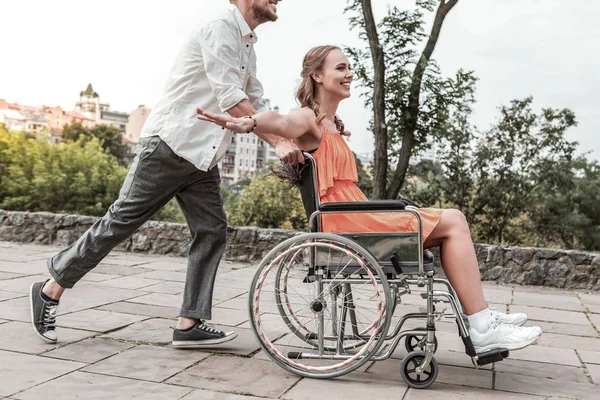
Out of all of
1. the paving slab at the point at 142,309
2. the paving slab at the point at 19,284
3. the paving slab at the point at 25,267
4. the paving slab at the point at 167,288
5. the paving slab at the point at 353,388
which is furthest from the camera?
the paving slab at the point at 25,267

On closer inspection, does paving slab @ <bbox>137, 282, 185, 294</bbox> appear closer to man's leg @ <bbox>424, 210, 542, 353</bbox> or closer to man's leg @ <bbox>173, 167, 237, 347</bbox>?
man's leg @ <bbox>173, 167, 237, 347</bbox>

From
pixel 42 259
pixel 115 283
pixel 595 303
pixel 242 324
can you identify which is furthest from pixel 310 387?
pixel 42 259

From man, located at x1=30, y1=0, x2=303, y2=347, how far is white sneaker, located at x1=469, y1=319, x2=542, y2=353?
3.69ft

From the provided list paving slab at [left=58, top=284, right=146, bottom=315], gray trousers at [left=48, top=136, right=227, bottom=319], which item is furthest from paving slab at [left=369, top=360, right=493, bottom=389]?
paving slab at [left=58, top=284, right=146, bottom=315]

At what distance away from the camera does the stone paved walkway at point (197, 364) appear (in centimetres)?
251

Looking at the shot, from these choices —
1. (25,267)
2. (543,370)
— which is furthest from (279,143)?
(25,267)

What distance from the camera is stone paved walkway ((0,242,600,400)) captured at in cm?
251

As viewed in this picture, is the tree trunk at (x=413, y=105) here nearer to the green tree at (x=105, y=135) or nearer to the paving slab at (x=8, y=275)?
the paving slab at (x=8, y=275)

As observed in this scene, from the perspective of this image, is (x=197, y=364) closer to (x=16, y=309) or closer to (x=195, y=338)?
(x=195, y=338)

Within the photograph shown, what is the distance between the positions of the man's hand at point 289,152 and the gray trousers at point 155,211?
0.54m

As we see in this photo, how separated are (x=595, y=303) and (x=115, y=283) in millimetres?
3431

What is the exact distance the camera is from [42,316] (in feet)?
10.0

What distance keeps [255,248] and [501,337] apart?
160 inches

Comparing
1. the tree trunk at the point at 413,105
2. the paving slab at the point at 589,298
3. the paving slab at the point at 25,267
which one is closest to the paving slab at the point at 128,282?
the paving slab at the point at 25,267
